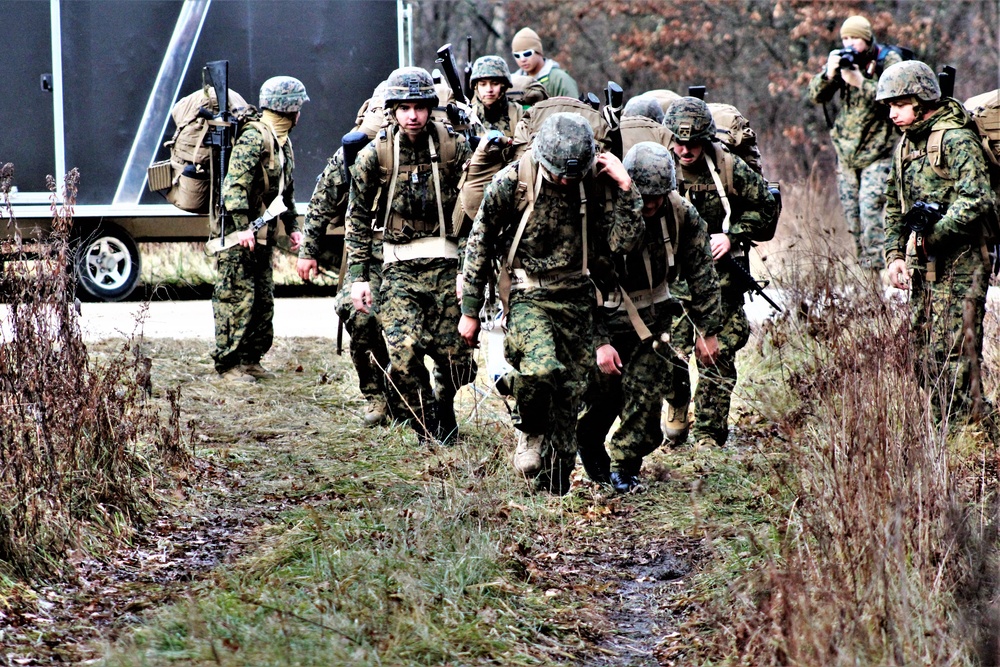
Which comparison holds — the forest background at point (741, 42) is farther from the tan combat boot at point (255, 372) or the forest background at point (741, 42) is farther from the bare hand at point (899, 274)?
the bare hand at point (899, 274)

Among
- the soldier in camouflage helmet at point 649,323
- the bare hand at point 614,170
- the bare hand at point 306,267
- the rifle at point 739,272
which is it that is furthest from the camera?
the bare hand at point 306,267

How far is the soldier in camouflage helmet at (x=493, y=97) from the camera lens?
329 inches

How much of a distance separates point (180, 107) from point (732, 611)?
260 inches

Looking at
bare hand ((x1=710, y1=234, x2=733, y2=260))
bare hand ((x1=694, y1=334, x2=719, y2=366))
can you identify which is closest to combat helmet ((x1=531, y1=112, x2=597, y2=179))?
bare hand ((x1=694, y1=334, x2=719, y2=366))

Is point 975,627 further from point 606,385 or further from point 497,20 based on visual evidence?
point 497,20

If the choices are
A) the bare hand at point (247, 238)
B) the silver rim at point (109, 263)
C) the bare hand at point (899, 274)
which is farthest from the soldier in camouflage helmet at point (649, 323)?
the silver rim at point (109, 263)

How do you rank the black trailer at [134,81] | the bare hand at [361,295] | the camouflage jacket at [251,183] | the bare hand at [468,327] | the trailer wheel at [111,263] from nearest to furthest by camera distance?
the bare hand at [468,327], the bare hand at [361,295], the camouflage jacket at [251,183], the black trailer at [134,81], the trailer wheel at [111,263]

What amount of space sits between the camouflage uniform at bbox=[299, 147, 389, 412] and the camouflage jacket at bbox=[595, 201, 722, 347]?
5.64 ft

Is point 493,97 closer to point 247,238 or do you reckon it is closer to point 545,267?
point 247,238

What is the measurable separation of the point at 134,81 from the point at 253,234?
4.08 meters

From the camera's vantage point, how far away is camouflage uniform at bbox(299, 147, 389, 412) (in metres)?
8.04

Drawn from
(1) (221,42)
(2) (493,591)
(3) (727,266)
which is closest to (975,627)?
(2) (493,591)

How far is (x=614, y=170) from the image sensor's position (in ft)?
20.5

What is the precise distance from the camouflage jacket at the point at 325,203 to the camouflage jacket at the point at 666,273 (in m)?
2.11
